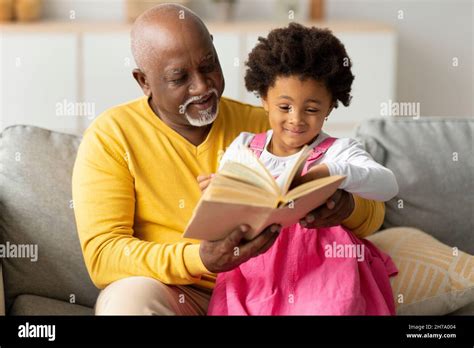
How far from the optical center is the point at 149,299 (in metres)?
1.82

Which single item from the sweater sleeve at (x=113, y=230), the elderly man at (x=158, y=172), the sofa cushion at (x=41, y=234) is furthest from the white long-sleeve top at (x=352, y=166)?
the sofa cushion at (x=41, y=234)

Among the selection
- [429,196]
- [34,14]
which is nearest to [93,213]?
[429,196]

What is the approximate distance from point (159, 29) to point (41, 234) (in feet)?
2.11

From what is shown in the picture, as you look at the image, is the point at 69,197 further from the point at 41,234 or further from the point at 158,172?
the point at 158,172

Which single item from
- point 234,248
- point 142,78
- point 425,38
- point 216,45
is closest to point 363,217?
point 234,248

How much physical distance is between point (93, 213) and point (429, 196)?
3.23 feet

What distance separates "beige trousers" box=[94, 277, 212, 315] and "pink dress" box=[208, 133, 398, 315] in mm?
83

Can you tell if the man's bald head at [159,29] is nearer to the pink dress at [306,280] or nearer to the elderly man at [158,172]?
the elderly man at [158,172]

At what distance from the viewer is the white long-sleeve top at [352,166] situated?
171 cm

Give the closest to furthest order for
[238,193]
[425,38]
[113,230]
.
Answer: [238,193]
[113,230]
[425,38]

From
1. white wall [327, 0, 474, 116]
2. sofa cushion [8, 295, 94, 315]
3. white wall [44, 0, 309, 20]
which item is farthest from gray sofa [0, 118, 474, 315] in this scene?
white wall [327, 0, 474, 116]

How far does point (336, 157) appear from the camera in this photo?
1.85 meters

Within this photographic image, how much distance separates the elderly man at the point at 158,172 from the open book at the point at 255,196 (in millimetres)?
233

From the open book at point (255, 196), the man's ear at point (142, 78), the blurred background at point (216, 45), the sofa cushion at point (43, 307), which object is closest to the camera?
the open book at point (255, 196)
